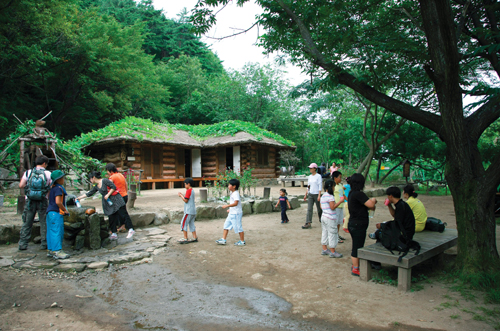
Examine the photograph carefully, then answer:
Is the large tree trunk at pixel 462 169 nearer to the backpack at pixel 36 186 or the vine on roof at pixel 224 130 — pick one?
the backpack at pixel 36 186

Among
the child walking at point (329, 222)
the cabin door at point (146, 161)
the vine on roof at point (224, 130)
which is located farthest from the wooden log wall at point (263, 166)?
the child walking at point (329, 222)

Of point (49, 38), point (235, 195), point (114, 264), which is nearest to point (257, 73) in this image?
point (49, 38)

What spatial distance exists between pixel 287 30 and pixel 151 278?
18.7 ft

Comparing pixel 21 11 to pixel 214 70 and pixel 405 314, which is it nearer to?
pixel 405 314

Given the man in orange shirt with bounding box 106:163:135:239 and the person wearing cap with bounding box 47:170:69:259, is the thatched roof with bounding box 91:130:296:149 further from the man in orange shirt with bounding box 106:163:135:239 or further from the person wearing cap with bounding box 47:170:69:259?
the person wearing cap with bounding box 47:170:69:259

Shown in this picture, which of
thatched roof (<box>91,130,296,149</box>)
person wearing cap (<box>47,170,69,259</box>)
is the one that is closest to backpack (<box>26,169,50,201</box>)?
person wearing cap (<box>47,170,69,259</box>)

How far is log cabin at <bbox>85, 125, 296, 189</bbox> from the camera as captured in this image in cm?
1567

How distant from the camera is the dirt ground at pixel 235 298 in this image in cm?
309

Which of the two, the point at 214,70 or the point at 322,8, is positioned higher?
the point at 214,70

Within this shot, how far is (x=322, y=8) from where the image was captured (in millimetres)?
5723

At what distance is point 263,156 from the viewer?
66.5 feet

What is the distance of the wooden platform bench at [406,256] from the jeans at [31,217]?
211 inches

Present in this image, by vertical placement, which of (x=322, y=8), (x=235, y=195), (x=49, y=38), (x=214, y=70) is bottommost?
(x=235, y=195)

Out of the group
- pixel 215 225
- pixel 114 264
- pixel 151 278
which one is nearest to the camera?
pixel 151 278
